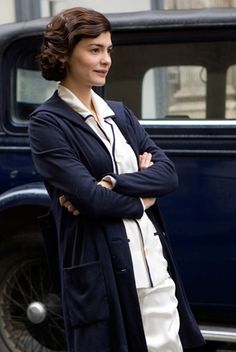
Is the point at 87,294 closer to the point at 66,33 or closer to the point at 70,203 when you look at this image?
the point at 70,203

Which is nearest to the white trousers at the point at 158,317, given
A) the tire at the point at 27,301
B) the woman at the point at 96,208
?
the woman at the point at 96,208

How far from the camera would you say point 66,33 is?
8.65 feet

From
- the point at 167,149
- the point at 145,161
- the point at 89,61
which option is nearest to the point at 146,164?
the point at 145,161

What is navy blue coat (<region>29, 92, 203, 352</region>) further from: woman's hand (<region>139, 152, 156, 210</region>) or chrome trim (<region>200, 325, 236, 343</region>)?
chrome trim (<region>200, 325, 236, 343</region>)

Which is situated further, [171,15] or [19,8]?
[19,8]

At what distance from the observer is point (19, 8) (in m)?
9.09

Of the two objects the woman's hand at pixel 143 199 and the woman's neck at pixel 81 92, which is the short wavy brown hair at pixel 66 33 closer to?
the woman's neck at pixel 81 92

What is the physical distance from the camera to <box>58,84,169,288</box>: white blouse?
2.69m

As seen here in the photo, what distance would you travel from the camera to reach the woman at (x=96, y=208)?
8.61ft

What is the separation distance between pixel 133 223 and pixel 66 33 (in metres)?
0.67

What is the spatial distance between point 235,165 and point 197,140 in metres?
0.24

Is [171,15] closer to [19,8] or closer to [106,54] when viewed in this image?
[106,54]

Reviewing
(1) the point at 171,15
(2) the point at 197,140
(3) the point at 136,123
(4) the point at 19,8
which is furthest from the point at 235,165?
(4) the point at 19,8

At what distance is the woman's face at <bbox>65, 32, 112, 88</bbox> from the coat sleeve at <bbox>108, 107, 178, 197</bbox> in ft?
0.83
